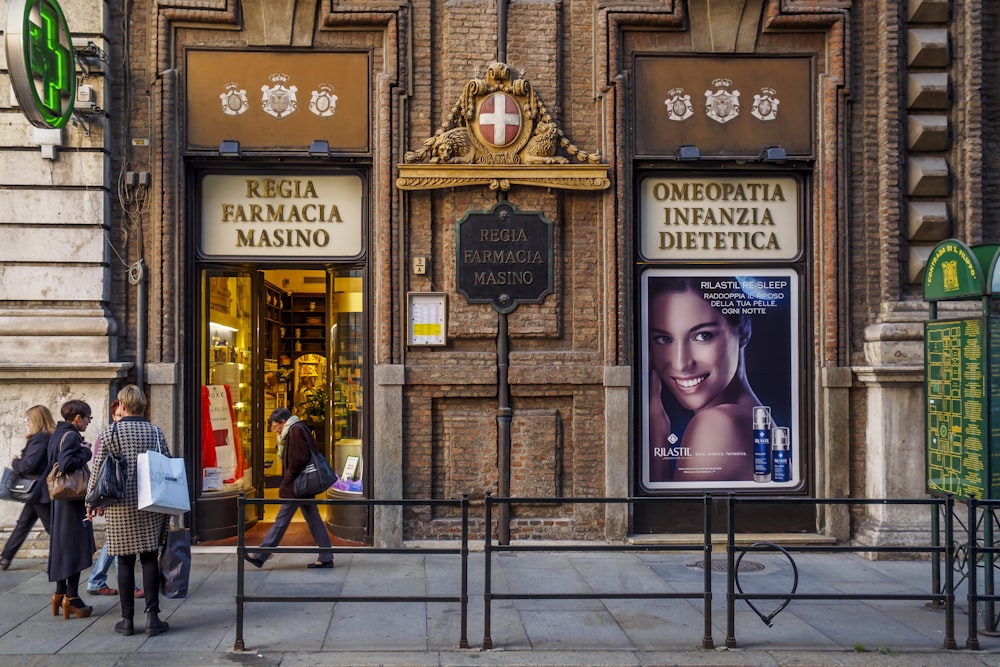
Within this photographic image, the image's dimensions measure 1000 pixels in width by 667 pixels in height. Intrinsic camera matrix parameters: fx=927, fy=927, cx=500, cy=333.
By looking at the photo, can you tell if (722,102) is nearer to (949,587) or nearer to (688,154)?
(688,154)

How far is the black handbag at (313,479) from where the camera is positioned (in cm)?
928

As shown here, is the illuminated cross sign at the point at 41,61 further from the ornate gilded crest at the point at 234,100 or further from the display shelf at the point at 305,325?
the display shelf at the point at 305,325

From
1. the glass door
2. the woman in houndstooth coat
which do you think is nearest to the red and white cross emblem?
the glass door

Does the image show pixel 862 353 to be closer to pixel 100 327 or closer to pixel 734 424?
pixel 734 424

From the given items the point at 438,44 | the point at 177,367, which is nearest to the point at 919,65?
the point at 438,44

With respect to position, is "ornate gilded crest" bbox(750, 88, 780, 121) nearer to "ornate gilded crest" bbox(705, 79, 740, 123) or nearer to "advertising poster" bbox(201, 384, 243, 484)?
"ornate gilded crest" bbox(705, 79, 740, 123)

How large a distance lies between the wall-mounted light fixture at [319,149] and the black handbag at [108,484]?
4.53 m

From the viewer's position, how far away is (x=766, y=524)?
34.9 ft

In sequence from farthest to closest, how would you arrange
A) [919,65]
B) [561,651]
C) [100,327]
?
[919,65] < [100,327] < [561,651]

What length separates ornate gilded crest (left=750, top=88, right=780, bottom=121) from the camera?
10.7 metres

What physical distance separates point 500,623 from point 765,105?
6.71 metres

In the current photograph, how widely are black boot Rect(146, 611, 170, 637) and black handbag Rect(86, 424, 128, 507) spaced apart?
93 cm

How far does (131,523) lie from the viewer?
699cm

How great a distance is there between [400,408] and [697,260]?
3.82 m
